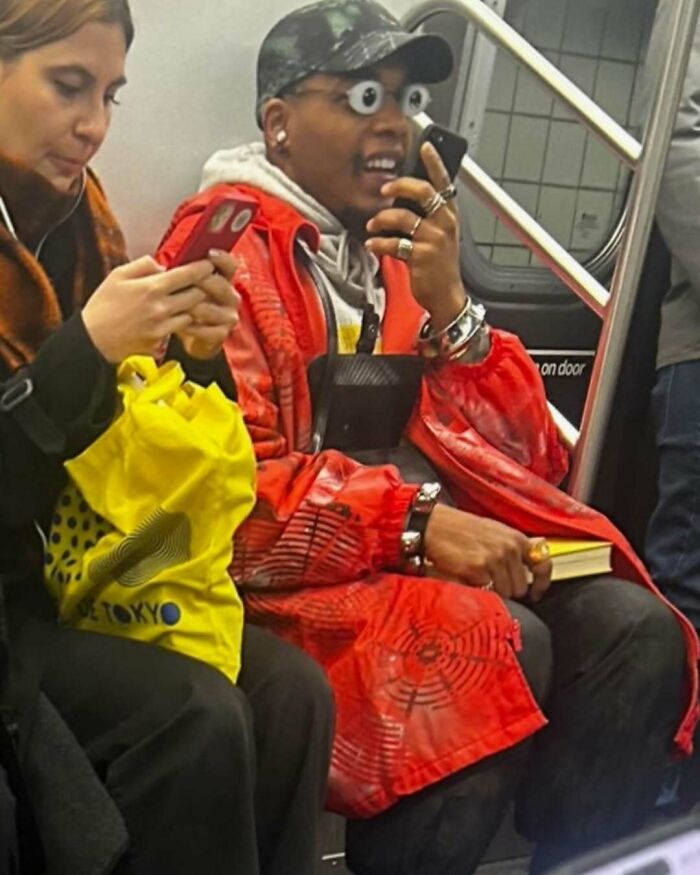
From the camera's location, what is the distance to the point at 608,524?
1980mm

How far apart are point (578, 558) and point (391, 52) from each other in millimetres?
796

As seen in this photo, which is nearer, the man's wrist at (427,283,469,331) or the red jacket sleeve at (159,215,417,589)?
the red jacket sleeve at (159,215,417,589)

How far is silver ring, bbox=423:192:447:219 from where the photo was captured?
Answer: 1.92 metres

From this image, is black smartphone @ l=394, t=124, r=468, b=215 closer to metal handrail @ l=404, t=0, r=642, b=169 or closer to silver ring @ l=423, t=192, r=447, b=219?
silver ring @ l=423, t=192, r=447, b=219

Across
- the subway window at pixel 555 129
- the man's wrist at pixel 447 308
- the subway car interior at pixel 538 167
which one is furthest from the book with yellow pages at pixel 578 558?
the subway window at pixel 555 129

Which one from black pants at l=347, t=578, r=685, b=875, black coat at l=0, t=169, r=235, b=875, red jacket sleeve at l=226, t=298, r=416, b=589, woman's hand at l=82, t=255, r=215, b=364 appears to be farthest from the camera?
black pants at l=347, t=578, r=685, b=875

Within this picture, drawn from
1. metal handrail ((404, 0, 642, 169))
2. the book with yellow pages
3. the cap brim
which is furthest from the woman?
metal handrail ((404, 0, 642, 169))

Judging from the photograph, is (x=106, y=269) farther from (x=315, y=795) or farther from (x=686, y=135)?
(x=686, y=135)

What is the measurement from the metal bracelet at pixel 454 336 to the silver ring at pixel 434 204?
0.51ft

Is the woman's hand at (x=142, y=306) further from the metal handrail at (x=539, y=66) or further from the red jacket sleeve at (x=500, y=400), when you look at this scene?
the metal handrail at (x=539, y=66)

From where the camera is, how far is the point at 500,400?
2027 mm

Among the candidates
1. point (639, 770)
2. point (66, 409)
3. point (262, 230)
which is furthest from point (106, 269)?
point (639, 770)

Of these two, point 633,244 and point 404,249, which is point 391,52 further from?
point 633,244

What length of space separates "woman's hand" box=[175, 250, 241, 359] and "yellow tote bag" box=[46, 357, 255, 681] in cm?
8
